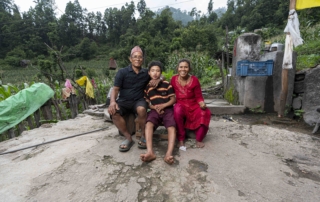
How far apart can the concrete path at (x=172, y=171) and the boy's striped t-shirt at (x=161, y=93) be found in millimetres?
610

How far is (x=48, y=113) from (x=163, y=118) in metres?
3.21

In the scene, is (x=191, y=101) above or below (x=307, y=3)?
below

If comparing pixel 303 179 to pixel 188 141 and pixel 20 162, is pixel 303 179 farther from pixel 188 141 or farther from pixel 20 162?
pixel 20 162

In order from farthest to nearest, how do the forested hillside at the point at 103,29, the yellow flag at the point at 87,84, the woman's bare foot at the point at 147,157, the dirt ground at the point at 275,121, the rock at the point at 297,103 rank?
1. the forested hillside at the point at 103,29
2. the yellow flag at the point at 87,84
3. the rock at the point at 297,103
4. the dirt ground at the point at 275,121
5. the woman's bare foot at the point at 147,157

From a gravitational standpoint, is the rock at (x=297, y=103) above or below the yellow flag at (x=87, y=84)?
below

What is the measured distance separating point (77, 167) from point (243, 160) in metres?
1.84

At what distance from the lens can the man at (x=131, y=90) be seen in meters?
2.43

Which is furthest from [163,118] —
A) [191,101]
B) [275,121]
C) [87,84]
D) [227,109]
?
[87,84]

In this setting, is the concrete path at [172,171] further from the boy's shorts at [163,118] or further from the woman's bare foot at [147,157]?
the boy's shorts at [163,118]

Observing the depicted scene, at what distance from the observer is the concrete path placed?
4.91ft

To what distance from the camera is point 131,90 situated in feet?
8.32

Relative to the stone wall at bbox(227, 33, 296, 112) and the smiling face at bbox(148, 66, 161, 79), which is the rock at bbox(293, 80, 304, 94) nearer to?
the stone wall at bbox(227, 33, 296, 112)

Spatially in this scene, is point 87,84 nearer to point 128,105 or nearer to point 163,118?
point 128,105

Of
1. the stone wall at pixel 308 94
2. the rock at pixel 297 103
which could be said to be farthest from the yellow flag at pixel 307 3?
the rock at pixel 297 103
